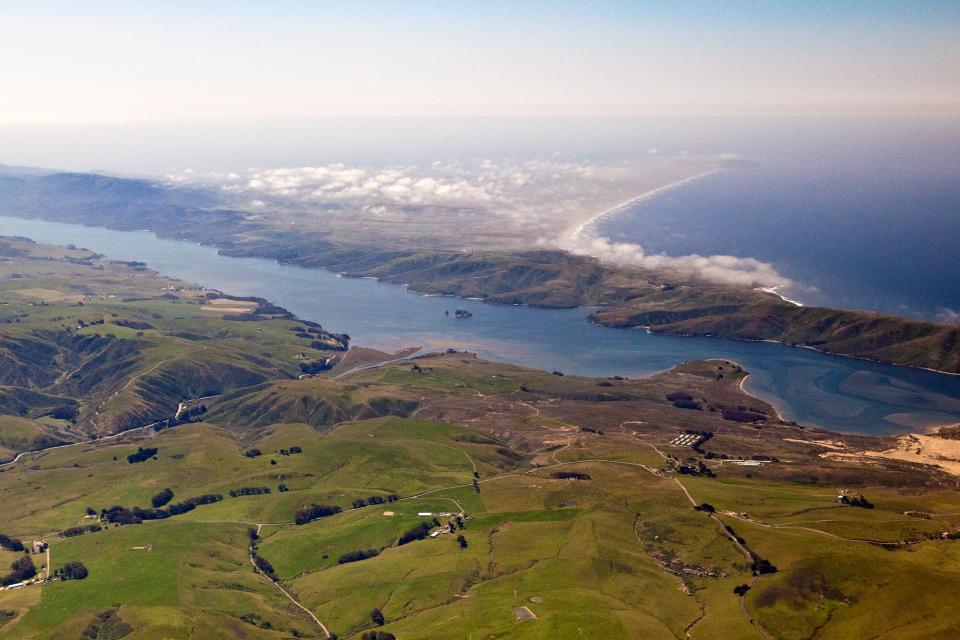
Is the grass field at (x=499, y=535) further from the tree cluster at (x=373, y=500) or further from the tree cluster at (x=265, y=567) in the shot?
the tree cluster at (x=373, y=500)

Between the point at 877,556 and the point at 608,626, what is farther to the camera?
the point at 877,556

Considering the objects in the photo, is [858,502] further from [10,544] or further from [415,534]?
[10,544]

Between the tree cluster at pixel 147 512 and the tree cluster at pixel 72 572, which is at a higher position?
the tree cluster at pixel 72 572

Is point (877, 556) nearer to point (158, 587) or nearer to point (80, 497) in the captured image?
point (158, 587)

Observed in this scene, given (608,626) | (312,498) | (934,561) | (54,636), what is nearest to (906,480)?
(934,561)

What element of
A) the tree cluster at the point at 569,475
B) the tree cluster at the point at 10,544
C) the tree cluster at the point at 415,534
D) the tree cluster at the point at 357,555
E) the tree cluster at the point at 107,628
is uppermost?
the tree cluster at the point at 569,475

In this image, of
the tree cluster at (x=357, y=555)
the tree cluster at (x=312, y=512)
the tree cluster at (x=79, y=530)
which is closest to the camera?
the tree cluster at (x=357, y=555)

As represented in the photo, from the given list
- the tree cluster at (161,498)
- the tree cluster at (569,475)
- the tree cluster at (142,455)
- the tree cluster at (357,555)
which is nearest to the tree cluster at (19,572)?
the tree cluster at (161,498)

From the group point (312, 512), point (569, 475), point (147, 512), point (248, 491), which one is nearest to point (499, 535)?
point (569, 475)

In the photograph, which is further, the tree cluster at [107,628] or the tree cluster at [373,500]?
the tree cluster at [373,500]
